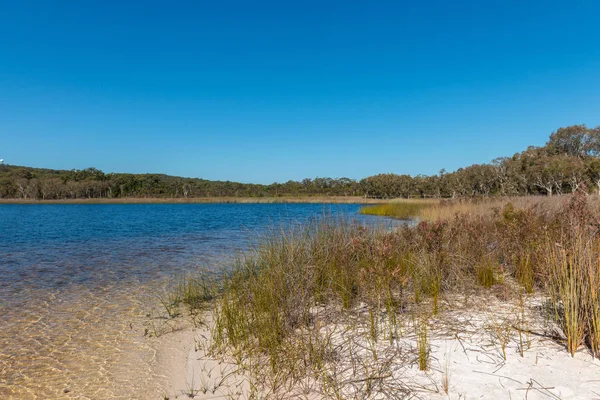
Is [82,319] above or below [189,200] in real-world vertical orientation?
below

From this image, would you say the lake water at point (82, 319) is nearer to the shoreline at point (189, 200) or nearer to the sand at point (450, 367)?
the sand at point (450, 367)

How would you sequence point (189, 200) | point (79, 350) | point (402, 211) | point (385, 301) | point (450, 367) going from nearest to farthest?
point (450, 367) < point (79, 350) < point (385, 301) < point (402, 211) < point (189, 200)

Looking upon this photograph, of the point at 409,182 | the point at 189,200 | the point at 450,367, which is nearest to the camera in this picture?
the point at 450,367

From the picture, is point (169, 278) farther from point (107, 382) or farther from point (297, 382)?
point (297, 382)

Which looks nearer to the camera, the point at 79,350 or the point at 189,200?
the point at 79,350

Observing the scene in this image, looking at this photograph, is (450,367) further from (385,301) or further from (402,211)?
(402,211)

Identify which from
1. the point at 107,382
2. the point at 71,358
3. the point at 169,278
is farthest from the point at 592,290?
the point at 169,278

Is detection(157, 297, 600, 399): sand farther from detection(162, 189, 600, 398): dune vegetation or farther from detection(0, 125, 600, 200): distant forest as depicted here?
detection(0, 125, 600, 200): distant forest

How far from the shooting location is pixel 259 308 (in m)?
3.77

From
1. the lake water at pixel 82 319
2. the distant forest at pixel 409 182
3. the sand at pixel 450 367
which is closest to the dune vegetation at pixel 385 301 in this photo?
the sand at pixel 450 367

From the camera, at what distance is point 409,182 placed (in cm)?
8012

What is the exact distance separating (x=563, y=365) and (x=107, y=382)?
12.9ft

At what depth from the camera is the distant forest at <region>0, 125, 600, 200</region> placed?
3417 cm

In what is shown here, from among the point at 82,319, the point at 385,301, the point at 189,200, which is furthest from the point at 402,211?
the point at 189,200
